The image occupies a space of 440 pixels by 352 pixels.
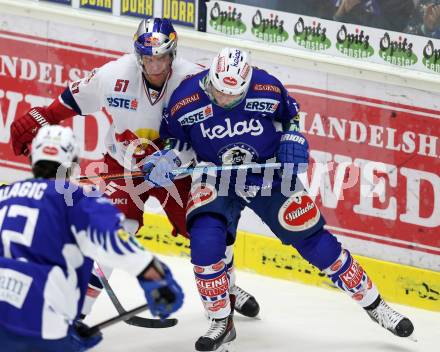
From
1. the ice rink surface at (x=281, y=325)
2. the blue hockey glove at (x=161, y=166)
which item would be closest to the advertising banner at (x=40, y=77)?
the ice rink surface at (x=281, y=325)

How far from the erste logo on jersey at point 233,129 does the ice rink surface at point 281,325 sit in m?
0.94

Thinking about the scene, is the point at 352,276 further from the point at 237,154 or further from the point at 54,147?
the point at 54,147

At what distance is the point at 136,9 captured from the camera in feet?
22.9

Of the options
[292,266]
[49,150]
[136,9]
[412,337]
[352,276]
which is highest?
[49,150]

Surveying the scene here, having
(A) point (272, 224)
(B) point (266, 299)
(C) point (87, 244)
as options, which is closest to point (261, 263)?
(B) point (266, 299)

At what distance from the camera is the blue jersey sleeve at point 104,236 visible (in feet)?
14.0

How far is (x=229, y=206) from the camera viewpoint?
559cm

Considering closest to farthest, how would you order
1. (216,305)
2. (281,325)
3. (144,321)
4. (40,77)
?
(216,305), (144,321), (281,325), (40,77)

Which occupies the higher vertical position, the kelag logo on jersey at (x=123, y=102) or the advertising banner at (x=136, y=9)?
the advertising banner at (x=136, y=9)

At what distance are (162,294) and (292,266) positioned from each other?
8.26 ft

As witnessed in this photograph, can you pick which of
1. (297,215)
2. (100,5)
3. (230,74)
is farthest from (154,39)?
(100,5)

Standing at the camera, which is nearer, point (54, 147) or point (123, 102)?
point (54, 147)

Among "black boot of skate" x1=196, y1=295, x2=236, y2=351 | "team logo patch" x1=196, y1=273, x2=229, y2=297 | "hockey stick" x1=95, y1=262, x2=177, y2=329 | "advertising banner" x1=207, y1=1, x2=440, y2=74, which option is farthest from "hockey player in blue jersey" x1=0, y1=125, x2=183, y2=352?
"advertising banner" x1=207, y1=1, x2=440, y2=74

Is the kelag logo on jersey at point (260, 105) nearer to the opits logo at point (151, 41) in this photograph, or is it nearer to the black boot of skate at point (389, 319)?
the opits logo at point (151, 41)
